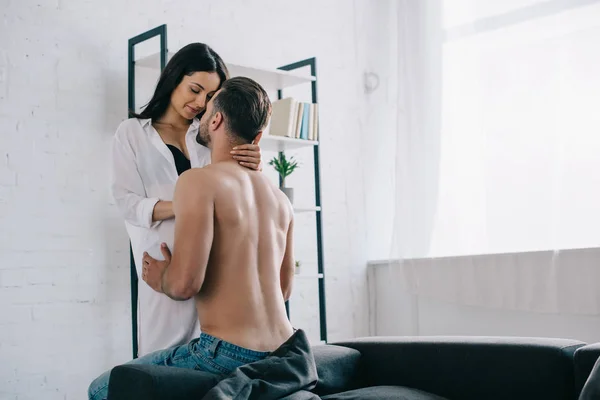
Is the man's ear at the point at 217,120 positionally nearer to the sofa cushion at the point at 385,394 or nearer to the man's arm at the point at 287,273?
the man's arm at the point at 287,273

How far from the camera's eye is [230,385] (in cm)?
176

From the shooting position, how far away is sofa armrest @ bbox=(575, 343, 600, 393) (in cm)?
202

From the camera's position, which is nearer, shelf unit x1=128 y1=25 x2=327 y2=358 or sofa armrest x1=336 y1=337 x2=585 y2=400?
sofa armrest x1=336 y1=337 x2=585 y2=400

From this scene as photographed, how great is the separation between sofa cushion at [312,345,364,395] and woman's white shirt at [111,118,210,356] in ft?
1.63

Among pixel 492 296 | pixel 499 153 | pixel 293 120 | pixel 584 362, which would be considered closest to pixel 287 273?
pixel 584 362

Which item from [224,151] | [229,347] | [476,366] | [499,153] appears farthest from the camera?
[499,153]

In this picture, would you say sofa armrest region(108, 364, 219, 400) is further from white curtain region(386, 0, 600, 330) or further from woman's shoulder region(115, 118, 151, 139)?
white curtain region(386, 0, 600, 330)

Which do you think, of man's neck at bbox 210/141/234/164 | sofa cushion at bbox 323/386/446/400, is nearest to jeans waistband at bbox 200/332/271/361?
sofa cushion at bbox 323/386/446/400

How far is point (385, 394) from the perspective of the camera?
7.08 ft

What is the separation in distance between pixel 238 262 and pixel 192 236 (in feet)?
0.45

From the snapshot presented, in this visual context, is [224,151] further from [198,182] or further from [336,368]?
[336,368]

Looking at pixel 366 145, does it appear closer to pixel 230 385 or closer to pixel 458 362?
pixel 458 362

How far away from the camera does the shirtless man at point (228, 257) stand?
1.92m

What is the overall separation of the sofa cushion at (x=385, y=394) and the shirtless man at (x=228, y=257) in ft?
0.97
